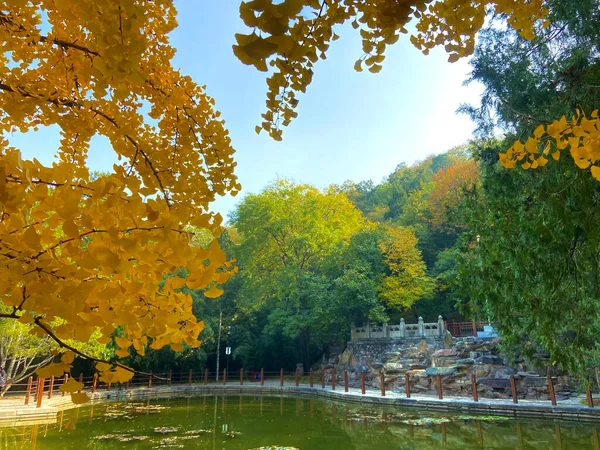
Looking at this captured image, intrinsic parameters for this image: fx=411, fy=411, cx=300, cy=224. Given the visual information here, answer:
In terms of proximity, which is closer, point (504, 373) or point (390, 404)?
point (390, 404)

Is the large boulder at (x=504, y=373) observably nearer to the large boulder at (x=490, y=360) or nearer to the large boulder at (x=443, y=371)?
the large boulder at (x=490, y=360)

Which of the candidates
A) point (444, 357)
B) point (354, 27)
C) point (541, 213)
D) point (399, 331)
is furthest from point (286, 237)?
point (354, 27)

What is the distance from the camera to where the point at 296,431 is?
7.32m

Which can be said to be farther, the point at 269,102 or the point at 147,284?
the point at 269,102

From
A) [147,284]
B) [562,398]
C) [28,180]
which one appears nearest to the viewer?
[28,180]

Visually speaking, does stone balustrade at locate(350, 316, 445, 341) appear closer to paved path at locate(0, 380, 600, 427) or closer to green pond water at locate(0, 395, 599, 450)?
paved path at locate(0, 380, 600, 427)

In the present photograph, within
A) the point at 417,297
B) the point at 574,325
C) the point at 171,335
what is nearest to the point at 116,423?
the point at 574,325

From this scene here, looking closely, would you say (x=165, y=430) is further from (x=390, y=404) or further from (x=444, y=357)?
(x=444, y=357)

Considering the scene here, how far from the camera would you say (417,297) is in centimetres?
1591

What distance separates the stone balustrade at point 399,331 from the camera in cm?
1400

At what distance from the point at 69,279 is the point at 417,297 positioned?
53.1 ft

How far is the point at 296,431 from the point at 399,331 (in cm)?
832

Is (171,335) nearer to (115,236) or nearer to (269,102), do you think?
(115,236)

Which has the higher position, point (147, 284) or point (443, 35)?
point (443, 35)
